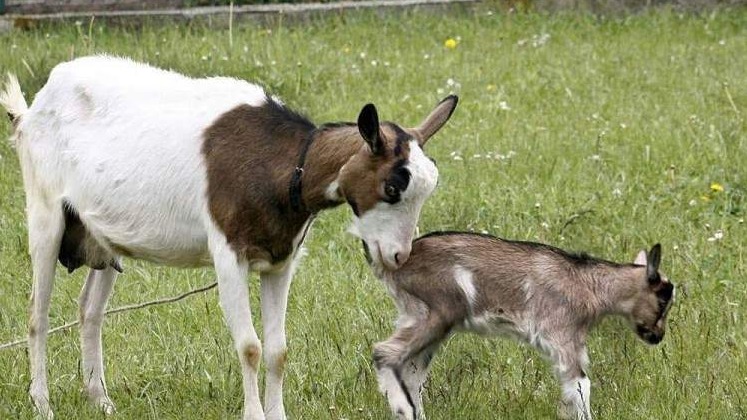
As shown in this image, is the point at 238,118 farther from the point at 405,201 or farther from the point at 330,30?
the point at 330,30

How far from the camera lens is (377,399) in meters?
6.34

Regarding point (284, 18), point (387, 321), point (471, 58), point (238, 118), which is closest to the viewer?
point (238, 118)

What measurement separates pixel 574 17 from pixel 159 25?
10.8ft

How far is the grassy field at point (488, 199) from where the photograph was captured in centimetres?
656

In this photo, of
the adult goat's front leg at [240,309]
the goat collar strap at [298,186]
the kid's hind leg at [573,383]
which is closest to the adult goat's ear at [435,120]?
the goat collar strap at [298,186]

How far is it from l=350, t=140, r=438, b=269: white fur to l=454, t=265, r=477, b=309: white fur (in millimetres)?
438

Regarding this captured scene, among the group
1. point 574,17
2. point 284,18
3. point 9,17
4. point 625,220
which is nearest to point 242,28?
point 284,18

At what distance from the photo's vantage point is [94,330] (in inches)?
269

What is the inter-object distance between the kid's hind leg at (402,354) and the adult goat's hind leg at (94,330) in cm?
A: 124

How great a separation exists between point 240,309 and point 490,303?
3.07 ft

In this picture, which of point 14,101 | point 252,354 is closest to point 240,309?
point 252,354

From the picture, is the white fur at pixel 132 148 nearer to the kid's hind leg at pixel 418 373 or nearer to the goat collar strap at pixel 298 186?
the goat collar strap at pixel 298 186

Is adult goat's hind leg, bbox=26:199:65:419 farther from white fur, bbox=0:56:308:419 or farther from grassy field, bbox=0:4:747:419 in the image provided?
grassy field, bbox=0:4:747:419

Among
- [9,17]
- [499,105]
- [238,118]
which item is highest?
[238,118]
